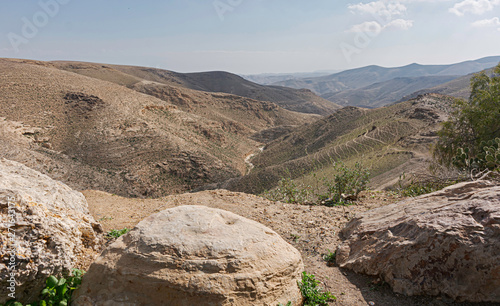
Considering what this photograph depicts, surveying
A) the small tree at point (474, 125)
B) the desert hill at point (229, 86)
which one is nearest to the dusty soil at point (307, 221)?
the small tree at point (474, 125)

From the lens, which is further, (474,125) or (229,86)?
(229,86)

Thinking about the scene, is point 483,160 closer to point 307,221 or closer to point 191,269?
point 307,221

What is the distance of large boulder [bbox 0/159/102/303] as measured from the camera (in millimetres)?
3201

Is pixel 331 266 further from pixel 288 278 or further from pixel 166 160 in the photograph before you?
pixel 166 160

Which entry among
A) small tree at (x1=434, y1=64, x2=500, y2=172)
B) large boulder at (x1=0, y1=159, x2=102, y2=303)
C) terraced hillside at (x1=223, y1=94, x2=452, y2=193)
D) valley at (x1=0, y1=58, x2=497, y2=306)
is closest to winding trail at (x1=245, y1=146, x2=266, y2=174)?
valley at (x1=0, y1=58, x2=497, y2=306)

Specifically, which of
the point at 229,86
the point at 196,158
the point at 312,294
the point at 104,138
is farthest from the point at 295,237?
the point at 229,86

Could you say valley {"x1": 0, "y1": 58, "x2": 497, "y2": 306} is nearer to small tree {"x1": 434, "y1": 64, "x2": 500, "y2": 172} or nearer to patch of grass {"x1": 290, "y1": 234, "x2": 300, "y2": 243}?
patch of grass {"x1": 290, "y1": 234, "x2": 300, "y2": 243}

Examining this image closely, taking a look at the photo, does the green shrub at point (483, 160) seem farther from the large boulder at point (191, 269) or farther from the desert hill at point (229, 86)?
the desert hill at point (229, 86)

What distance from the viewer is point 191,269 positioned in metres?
3.41

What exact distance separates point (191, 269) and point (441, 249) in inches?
143

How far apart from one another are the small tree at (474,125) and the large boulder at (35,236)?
1258 centimetres

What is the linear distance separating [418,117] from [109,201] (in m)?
40.6

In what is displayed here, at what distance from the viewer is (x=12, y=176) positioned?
4.39m

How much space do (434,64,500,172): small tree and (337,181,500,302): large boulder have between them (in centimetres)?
765
